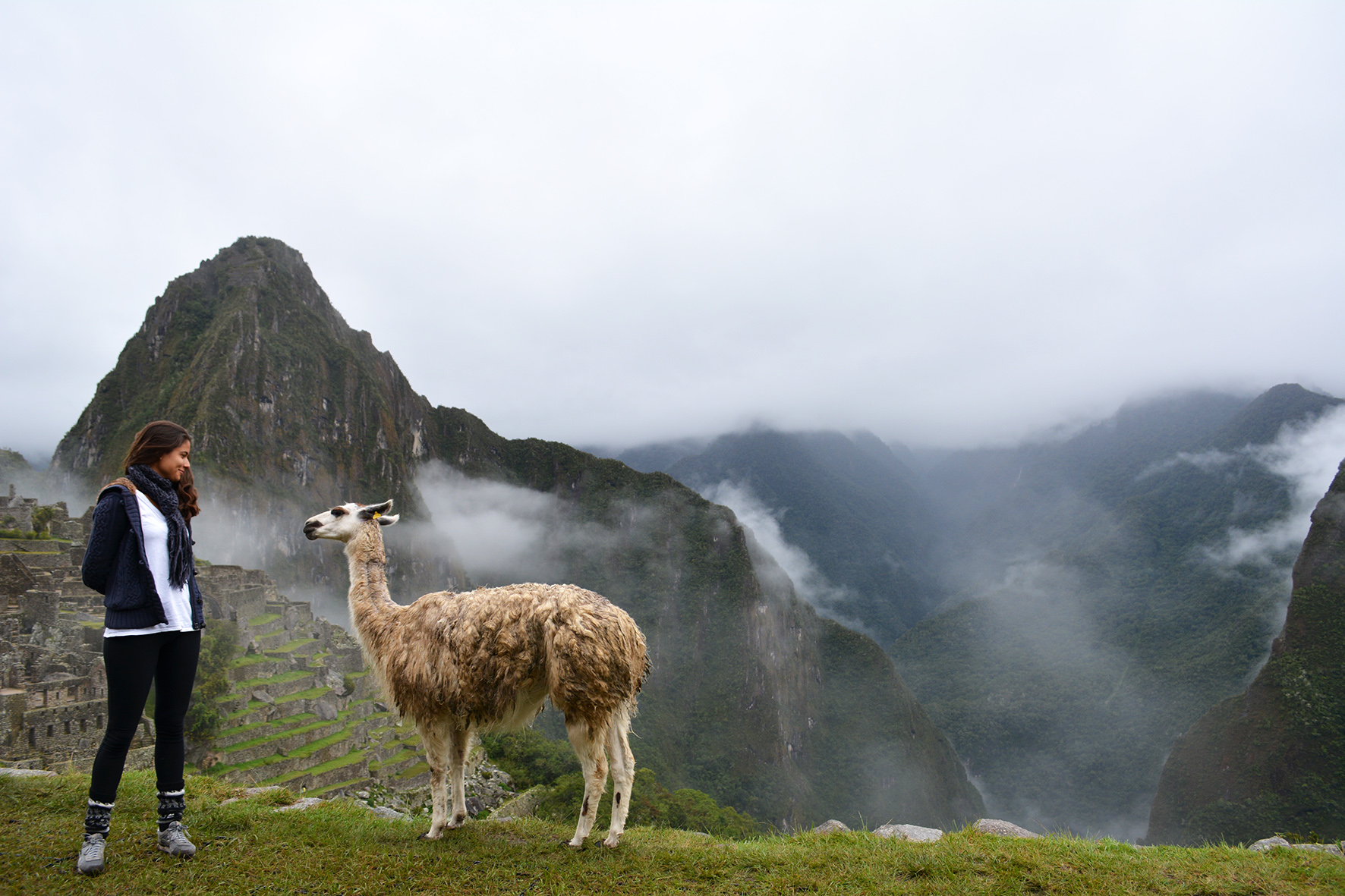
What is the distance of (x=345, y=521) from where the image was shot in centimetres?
573

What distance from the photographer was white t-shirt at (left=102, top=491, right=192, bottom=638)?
11.8 ft

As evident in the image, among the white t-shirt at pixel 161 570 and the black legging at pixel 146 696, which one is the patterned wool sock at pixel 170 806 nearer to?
the black legging at pixel 146 696

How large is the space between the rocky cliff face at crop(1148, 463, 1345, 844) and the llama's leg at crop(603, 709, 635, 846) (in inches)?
3034

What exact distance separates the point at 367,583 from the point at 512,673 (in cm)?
193

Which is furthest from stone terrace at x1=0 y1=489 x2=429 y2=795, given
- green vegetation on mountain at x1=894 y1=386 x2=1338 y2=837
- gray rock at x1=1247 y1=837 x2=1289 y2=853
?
green vegetation on mountain at x1=894 y1=386 x2=1338 y2=837

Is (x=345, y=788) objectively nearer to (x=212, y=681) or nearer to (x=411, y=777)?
(x=411, y=777)

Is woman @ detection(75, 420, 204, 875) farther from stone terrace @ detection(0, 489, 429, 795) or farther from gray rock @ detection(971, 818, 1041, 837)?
stone terrace @ detection(0, 489, 429, 795)

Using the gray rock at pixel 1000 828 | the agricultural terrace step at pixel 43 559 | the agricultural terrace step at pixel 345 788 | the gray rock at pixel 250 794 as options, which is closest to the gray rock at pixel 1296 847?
the gray rock at pixel 1000 828

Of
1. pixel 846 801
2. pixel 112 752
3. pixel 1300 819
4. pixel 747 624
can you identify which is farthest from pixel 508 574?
pixel 112 752

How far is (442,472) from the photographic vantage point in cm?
13500

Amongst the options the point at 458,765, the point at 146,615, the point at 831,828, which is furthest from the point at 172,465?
the point at 831,828

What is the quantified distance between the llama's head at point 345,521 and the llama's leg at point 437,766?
75.8 inches

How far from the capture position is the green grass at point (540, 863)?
3611 mm

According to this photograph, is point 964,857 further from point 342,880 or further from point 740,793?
point 740,793
